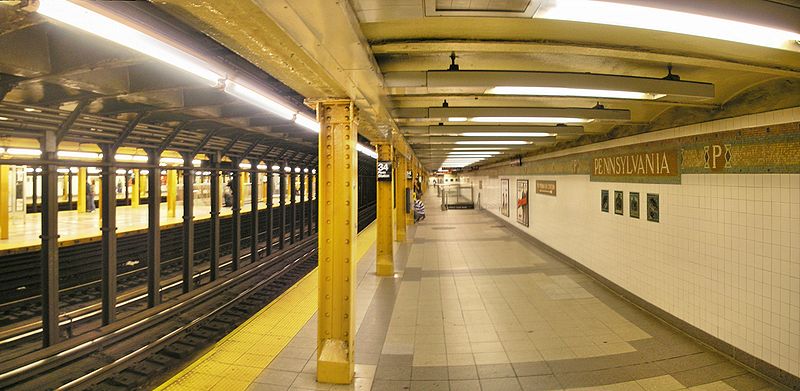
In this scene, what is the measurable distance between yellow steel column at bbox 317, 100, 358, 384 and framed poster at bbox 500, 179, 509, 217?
37.3ft

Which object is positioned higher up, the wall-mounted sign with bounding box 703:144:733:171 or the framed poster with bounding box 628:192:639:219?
the wall-mounted sign with bounding box 703:144:733:171

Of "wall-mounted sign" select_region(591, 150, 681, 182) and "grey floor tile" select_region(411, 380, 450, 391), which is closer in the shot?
"grey floor tile" select_region(411, 380, 450, 391)

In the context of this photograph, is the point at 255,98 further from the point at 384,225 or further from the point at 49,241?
the point at 384,225

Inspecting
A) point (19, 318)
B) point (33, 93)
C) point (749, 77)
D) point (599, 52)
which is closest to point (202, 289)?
point (19, 318)

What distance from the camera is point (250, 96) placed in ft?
10.0

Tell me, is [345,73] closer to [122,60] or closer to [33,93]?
[122,60]

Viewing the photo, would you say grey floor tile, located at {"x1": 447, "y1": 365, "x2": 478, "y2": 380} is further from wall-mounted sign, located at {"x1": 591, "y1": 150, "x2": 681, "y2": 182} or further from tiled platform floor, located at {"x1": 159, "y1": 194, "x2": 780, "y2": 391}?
wall-mounted sign, located at {"x1": 591, "y1": 150, "x2": 681, "y2": 182}

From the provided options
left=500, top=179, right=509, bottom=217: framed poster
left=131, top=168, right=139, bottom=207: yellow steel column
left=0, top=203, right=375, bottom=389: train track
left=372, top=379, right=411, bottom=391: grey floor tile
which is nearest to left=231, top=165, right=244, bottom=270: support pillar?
left=0, top=203, right=375, bottom=389: train track

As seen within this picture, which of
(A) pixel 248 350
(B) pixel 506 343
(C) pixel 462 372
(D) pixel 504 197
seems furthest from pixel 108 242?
(D) pixel 504 197

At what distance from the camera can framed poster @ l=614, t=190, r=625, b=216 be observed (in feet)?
19.6

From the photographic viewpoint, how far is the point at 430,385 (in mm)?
3365

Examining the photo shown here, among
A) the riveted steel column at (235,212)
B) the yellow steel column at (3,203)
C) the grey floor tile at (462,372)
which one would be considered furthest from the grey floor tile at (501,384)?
the yellow steel column at (3,203)

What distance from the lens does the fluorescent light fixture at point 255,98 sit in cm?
278

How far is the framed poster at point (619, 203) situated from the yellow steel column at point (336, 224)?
16.1 ft
